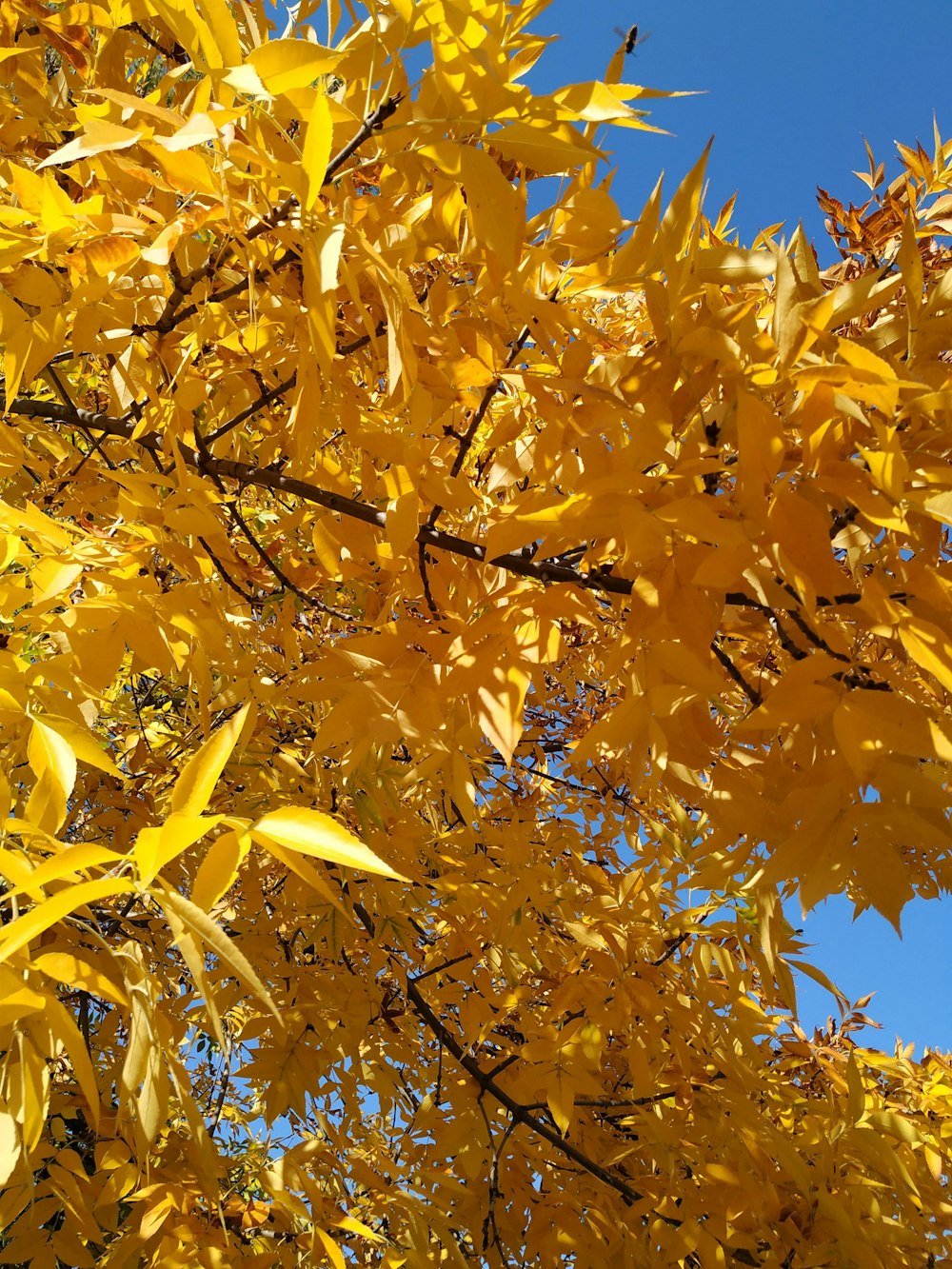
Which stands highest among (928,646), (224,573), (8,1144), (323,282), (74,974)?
(224,573)

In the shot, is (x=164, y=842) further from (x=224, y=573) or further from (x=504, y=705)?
(x=224, y=573)

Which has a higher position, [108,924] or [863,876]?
[863,876]

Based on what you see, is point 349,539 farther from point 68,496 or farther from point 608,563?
point 68,496

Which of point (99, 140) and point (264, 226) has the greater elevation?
point (264, 226)

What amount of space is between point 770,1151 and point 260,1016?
0.97 metres

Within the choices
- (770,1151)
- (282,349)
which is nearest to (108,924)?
(282,349)

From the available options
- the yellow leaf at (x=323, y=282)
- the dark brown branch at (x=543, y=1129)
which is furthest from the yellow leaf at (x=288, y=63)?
the dark brown branch at (x=543, y=1129)

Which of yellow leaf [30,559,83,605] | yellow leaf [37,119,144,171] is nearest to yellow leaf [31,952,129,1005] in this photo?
yellow leaf [30,559,83,605]

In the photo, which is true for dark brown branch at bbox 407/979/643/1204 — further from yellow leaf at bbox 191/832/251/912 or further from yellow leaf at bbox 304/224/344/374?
yellow leaf at bbox 304/224/344/374

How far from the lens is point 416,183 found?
3.30 feet

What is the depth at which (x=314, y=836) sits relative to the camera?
547 mm

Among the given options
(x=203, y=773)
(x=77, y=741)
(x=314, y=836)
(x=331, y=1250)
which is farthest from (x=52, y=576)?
(x=331, y=1250)

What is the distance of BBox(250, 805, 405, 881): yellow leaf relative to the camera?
52 centimetres

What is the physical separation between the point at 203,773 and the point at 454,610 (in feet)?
1.54
